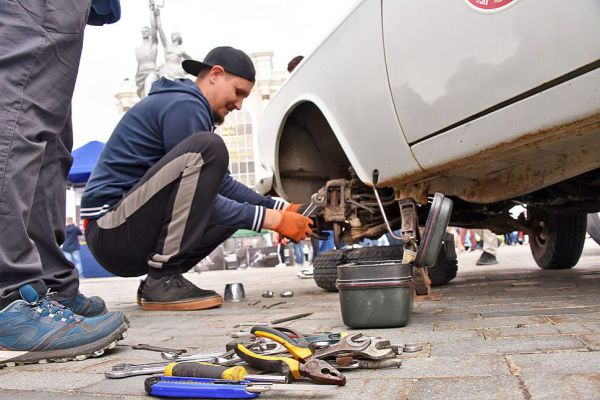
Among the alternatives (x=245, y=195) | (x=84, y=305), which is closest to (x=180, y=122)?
(x=245, y=195)

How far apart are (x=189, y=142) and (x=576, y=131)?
1.52 m

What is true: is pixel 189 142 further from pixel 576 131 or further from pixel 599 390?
pixel 599 390

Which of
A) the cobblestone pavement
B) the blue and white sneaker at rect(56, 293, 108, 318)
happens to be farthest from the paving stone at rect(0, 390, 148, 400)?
the blue and white sneaker at rect(56, 293, 108, 318)

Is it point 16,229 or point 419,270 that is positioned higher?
point 16,229

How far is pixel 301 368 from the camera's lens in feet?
3.76

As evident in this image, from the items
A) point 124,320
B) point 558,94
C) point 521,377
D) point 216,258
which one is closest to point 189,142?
point 124,320

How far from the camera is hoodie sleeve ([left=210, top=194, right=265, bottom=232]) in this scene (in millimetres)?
2631

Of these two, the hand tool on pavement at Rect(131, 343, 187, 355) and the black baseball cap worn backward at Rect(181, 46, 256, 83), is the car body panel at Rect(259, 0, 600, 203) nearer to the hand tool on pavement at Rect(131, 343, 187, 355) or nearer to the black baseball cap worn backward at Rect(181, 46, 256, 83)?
the black baseball cap worn backward at Rect(181, 46, 256, 83)

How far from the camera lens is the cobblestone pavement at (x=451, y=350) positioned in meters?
1.07

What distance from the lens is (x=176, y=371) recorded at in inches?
45.2

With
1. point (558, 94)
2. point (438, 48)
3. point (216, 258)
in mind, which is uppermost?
point (438, 48)

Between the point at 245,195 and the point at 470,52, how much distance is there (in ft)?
5.23

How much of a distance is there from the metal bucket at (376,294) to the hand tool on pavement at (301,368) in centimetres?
65

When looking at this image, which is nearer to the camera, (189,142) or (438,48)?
(438,48)
